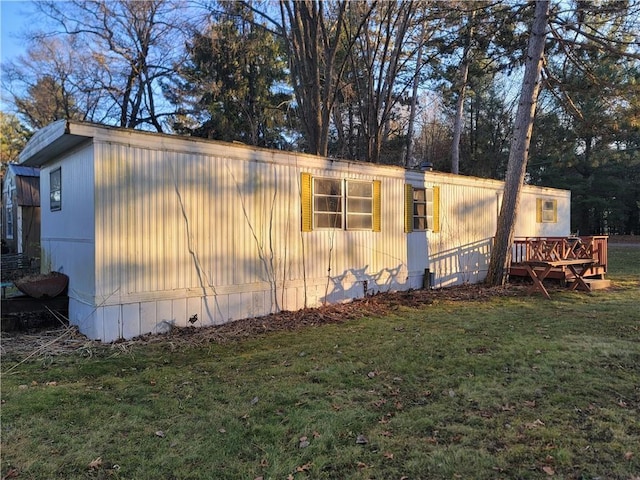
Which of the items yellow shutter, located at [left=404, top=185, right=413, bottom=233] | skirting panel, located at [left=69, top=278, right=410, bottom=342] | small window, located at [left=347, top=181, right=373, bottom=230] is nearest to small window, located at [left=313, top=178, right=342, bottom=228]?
small window, located at [left=347, top=181, right=373, bottom=230]

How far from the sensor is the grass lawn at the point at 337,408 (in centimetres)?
271

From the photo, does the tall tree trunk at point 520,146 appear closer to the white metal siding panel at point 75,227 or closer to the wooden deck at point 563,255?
the wooden deck at point 563,255

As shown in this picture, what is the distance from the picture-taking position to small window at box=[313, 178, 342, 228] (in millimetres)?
7859

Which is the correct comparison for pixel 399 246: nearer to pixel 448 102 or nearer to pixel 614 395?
pixel 614 395

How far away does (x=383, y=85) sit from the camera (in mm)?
16594

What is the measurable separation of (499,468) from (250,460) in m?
1.52

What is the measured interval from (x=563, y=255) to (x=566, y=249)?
0.23 meters

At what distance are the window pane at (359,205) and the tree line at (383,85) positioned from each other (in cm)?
419

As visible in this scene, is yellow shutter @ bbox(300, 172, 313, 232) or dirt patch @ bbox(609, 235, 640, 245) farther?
dirt patch @ bbox(609, 235, 640, 245)

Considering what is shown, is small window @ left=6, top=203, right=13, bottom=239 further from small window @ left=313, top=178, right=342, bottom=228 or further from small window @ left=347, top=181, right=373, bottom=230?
small window @ left=347, top=181, right=373, bottom=230

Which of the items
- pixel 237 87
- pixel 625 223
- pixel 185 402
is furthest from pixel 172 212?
pixel 625 223

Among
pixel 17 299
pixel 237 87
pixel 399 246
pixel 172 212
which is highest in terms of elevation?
pixel 237 87

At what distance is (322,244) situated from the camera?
790 centimetres

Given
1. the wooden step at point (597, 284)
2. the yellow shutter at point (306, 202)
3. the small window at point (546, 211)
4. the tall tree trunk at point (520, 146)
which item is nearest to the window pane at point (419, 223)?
the tall tree trunk at point (520, 146)
